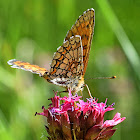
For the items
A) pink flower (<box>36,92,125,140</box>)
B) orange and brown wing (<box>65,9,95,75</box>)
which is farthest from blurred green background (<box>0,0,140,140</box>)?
pink flower (<box>36,92,125,140</box>)

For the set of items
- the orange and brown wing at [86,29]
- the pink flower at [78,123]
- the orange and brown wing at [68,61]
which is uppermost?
the orange and brown wing at [86,29]

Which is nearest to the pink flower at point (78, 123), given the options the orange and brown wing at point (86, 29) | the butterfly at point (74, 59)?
the butterfly at point (74, 59)

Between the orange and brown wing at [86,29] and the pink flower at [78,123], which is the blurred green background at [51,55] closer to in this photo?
the orange and brown wing at [86,29]

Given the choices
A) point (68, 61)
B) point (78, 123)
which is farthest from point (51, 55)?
point (78, 123)

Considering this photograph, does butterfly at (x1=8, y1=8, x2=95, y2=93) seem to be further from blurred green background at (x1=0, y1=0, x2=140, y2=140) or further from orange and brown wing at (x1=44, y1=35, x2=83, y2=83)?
blurred green background at (x1=0, y1=0, x2=140, y2=140)

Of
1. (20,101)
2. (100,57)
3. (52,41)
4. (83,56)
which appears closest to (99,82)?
(100,57)

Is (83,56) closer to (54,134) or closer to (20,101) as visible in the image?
(54,134)
